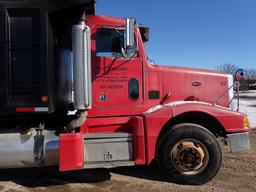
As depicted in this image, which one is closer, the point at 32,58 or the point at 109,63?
the point at 32,58

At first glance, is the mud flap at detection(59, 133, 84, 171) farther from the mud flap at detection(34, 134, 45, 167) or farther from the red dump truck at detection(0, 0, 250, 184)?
the mud flap at detection(34, 134, 45, 167)

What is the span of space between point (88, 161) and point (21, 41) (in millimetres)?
2144

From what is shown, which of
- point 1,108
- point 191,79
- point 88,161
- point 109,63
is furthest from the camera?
point 191,79

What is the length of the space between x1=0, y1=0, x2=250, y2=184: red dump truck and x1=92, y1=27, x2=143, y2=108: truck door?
0.02 m

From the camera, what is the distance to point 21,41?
5.83 metres

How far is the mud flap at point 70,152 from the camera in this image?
5.93 metres

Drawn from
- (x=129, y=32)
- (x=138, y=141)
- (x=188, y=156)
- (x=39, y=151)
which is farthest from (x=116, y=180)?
(x=129, y=32)

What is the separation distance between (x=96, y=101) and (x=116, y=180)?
1411 millimetres

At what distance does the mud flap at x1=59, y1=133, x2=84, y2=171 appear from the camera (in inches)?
233

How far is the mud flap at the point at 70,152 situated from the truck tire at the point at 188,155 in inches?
52.8

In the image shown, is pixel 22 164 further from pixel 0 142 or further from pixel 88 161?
pixel 88 161

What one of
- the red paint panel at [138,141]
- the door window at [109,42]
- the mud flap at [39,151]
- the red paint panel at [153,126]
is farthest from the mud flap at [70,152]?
the door window at [109,42]

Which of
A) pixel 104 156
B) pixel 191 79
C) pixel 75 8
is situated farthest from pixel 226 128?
pixel 75 8

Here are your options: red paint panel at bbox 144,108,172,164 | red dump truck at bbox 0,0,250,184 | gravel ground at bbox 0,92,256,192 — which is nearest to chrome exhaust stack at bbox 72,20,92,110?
red dump truck at bbox 0,0,250,184
